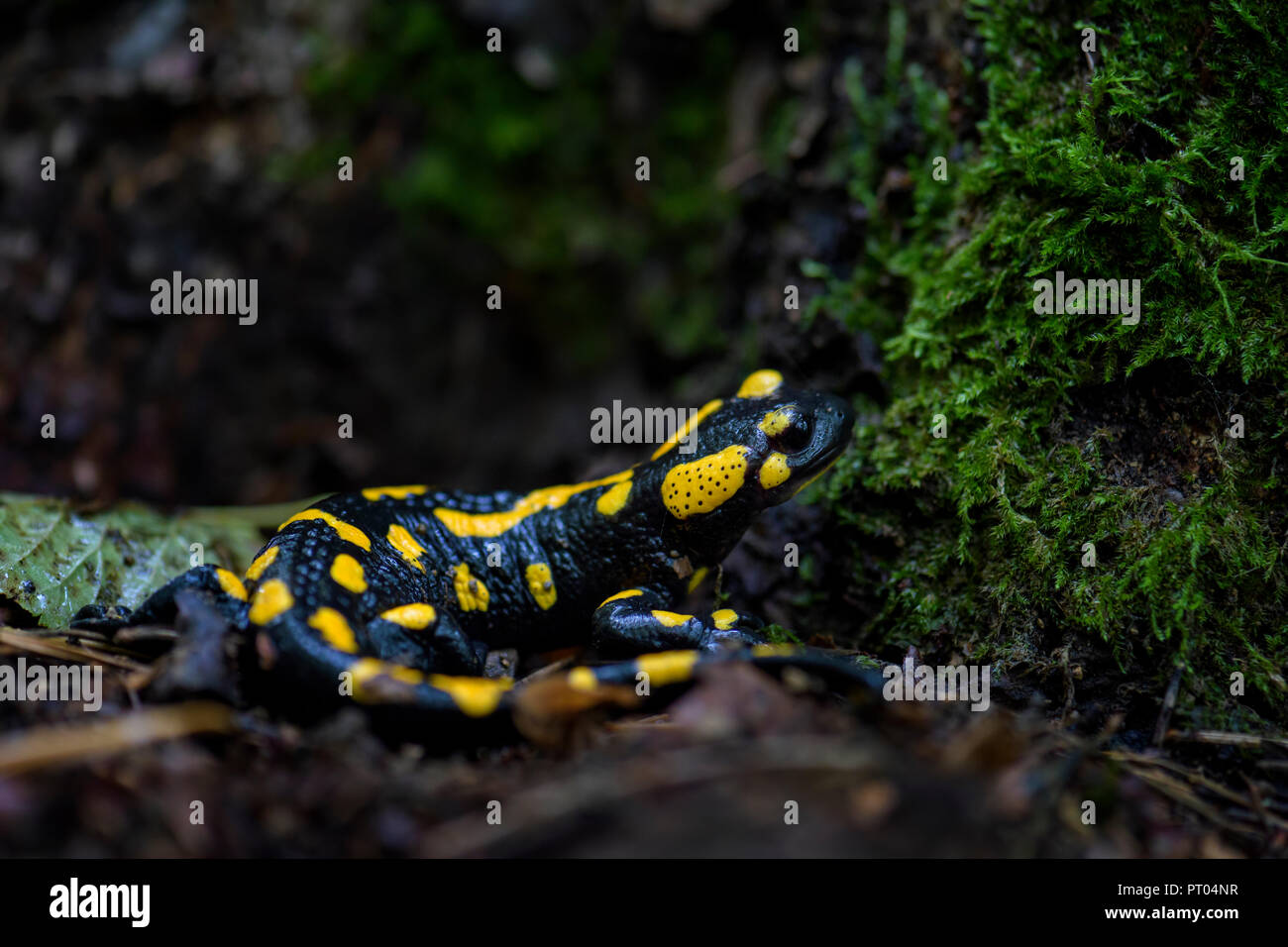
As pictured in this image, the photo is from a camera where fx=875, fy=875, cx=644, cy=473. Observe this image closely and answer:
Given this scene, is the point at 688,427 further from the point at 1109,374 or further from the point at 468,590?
the point at 1109,374

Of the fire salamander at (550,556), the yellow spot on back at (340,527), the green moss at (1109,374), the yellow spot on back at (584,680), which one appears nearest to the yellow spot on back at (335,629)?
the fire salamander at (550,556)

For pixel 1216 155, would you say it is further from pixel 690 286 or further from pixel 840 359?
pixel 690 286

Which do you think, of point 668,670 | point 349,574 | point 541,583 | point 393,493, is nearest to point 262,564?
point 349,574

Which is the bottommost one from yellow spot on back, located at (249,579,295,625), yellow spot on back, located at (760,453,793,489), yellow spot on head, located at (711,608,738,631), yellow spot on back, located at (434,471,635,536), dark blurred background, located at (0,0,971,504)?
yellow spot on head, located at (711,608,738,631)

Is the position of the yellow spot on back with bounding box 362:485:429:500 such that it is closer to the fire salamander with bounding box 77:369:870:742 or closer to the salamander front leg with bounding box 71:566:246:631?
the fire salamander with bounding box 77:369:870:742

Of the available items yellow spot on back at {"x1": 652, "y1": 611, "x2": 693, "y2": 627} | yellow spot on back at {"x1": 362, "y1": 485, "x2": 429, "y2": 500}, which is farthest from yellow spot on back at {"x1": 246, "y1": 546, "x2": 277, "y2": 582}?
yellow spot on back at {"x1": 652, "y1": 611, "x2": 693, "y2": 627}
